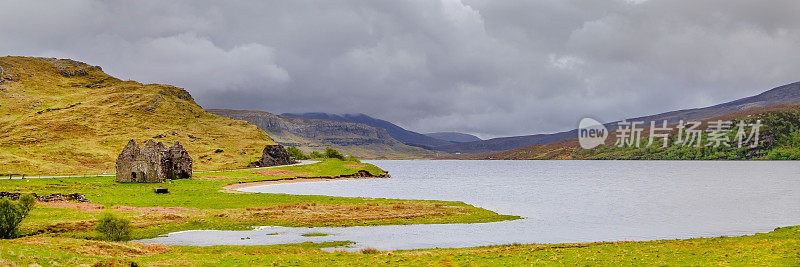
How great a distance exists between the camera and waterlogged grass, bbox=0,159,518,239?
5059 centimetres

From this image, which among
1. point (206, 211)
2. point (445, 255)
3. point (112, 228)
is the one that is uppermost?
point (112, 228)

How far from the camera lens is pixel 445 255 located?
3544 cm

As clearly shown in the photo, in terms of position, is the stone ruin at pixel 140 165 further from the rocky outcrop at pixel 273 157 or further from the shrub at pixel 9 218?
the rocky outcrop at pixel 273 157

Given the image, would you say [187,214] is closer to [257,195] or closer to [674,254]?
[257,195]

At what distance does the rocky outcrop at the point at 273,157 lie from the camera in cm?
18088

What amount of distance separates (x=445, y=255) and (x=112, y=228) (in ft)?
93.2

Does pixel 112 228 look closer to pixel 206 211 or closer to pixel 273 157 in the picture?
pixel 206 211

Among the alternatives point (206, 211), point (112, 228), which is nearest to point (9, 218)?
point (112, 228)

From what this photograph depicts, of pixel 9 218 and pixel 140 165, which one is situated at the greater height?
pixel 140 165

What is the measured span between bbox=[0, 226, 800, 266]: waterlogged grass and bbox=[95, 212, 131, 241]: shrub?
7028mm

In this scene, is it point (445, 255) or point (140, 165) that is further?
point (140, 165)

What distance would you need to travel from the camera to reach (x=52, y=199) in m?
62.1

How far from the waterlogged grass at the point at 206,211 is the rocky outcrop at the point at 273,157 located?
289 feet

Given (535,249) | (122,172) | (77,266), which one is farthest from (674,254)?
(122,172)
